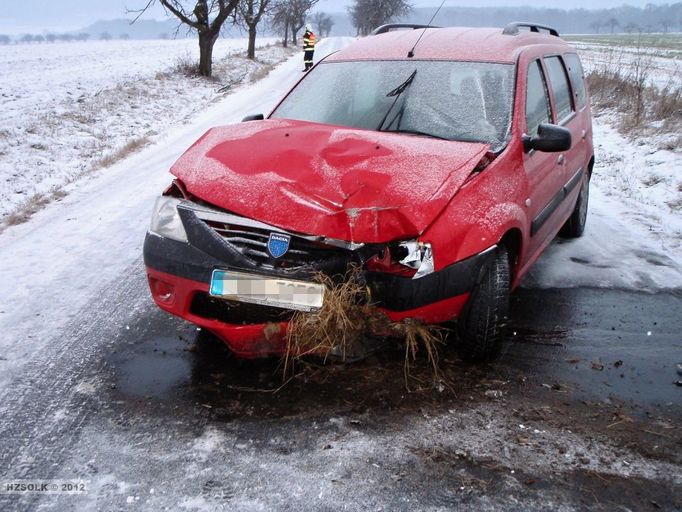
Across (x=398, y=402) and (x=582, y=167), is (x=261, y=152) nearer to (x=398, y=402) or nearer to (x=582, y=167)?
(x=398, y=402)

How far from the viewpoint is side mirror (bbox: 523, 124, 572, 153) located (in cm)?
339

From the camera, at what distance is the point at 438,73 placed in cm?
390

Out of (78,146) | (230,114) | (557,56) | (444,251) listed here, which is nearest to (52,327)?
(444,251)

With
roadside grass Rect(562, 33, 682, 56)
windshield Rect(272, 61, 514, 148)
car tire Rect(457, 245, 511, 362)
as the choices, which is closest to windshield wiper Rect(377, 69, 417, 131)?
windshield Rect(272, 61, 514, 148)

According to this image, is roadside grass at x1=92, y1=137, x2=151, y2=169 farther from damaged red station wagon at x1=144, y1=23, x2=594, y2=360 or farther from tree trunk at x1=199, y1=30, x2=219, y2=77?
tree trunk at x1=199, y1=30, x2=219, y2=77

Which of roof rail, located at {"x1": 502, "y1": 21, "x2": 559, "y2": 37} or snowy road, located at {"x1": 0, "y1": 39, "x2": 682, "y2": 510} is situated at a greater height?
roof rail, located at {"x1": 502, "y1": 21, "x2": 559, "y2": 37}

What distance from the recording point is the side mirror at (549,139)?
3389 mm

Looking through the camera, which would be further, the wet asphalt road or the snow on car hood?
the snow on car hood

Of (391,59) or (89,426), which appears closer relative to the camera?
(89,426)

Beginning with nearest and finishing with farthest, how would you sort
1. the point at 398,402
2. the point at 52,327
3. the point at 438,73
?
the point at 398,402, the point at 52,327, the point at 438,73

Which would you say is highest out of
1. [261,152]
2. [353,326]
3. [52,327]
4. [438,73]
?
[438,73]

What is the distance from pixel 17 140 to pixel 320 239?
922cm

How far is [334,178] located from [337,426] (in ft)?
3.97

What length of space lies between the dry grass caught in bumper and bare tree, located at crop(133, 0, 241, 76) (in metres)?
20.8
